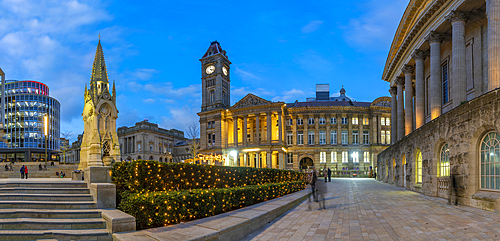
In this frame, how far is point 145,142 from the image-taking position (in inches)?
3536

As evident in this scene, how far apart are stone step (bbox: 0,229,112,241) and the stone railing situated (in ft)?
54.0

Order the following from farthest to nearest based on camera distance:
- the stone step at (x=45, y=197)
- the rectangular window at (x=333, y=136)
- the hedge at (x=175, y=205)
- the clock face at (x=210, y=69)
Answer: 1. the clock face at (x=210, y=69)
2. the rectangular window at (x=333, y=136)
3. the stone step at (x=45, y=197)
4. the hedge at (x=175, y=205)

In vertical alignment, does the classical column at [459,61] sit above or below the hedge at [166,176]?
above

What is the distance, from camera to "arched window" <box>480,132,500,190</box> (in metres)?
11.7

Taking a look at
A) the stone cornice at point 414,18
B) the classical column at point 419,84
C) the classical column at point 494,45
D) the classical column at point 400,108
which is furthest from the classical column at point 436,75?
the classical column at point 400,108

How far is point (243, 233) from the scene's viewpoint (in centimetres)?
806

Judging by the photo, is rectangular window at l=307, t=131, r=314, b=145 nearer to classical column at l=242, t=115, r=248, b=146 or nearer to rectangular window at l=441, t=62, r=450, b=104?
classical column at l=242, t=115, r=248, b=146

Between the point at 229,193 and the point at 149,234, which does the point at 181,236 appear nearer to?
the point at 149,234

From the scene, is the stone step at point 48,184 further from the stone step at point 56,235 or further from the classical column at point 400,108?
the classical column at point 400,108

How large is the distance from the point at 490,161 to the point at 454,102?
34.9ft

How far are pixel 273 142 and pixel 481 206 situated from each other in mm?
55423

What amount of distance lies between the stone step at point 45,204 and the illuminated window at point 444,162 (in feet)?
57.7

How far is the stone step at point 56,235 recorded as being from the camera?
7.07 meters

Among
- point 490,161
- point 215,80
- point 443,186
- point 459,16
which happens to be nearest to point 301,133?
point 215,80
